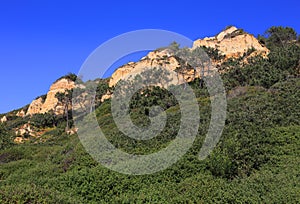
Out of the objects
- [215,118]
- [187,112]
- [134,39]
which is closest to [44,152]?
[187,112]

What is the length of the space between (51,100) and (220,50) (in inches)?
1570

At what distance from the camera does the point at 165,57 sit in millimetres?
78188

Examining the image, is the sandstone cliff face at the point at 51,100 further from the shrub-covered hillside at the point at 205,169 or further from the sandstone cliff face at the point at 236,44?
the shrub-covered hillside at the point at 205,169

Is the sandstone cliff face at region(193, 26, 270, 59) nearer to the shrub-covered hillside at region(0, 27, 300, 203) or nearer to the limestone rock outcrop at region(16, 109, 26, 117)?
the shrub-covered hillside at region(0, 27, 300, 203)

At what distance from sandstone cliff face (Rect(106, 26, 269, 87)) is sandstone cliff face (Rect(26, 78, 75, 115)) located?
1171cm

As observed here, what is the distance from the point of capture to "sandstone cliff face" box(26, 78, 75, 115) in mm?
87562

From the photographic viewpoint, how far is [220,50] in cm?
7925

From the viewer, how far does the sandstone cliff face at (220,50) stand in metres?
74.7

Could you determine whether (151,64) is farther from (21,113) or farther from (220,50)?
(21,113)

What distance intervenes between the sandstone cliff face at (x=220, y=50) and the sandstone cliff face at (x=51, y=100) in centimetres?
1171

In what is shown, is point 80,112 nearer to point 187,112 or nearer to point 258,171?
point 187,112

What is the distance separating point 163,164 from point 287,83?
22215 millimetres

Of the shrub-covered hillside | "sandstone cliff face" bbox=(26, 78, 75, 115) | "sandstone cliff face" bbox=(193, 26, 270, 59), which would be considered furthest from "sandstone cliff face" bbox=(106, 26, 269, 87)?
the shrub-covered hillside

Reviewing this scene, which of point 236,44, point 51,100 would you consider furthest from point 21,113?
point 236,44
